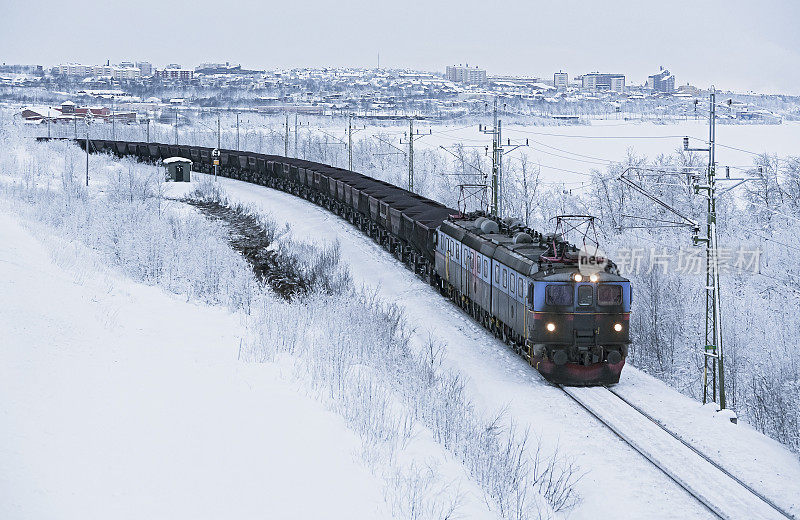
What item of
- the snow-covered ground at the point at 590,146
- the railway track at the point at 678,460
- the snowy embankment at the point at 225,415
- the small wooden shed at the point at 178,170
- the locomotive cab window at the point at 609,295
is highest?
the snow-covered ground at the point at 590,146

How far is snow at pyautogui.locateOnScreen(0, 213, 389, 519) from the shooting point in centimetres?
872

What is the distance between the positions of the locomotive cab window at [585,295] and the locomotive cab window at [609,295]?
7.1 inches

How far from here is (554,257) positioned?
19.8m

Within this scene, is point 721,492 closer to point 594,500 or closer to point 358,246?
point 594,500

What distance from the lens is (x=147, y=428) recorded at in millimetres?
10523

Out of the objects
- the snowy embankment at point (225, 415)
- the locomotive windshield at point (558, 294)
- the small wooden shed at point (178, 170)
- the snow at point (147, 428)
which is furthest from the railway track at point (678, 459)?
the small wooden shed at point (178, 170)

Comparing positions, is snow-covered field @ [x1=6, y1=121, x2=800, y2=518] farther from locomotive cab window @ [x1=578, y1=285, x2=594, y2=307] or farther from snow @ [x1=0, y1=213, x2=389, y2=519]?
locomotive cab window @ [x1=578, y1=285, x2=594, y2=307]

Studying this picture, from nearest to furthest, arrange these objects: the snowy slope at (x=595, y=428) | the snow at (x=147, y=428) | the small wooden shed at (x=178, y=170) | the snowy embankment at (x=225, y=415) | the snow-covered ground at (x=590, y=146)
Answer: the snow at (x=147, y=428) < the snowy embankment at (x=225, y=415) < the snowy slope at (x=595, y=428) < the small wooden shed at (x=178, y=170) < the snow-covered ground at (x=590, y=146)

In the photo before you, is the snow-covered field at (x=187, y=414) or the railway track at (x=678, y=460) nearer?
the snow-covered field at (x=187, y=414)

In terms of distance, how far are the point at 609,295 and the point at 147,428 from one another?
38.3 ft

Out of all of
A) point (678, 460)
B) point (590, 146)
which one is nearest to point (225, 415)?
point (678, 460)

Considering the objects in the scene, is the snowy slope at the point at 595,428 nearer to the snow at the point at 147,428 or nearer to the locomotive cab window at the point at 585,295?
the locomotive cab window at the point at 585,295

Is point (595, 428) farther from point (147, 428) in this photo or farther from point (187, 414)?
point (147, 428)

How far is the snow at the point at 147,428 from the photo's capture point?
28.6 feet
